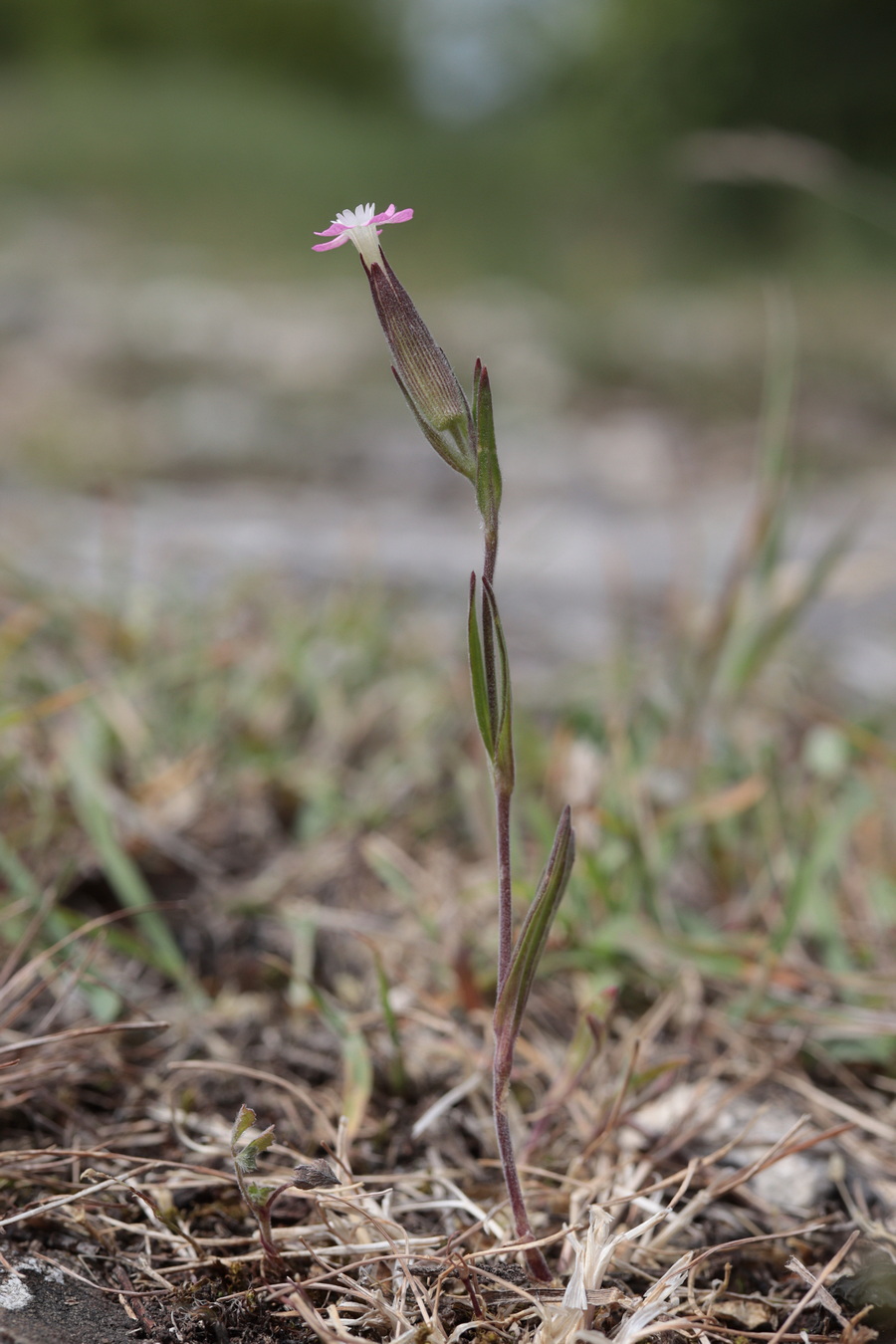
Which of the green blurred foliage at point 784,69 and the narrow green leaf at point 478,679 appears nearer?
the narrow green leaf at point 478,679

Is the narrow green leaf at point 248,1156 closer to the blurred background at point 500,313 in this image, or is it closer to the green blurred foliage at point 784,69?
the blurred background at point 500,313

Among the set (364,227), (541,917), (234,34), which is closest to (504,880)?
(541,917)

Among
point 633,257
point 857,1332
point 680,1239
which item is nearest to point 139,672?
point 680,1239

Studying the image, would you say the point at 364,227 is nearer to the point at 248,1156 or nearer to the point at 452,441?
the point at 452,441

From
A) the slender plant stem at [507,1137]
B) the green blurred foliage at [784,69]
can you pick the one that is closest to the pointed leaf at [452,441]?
the slender plant stem at [507,1137]

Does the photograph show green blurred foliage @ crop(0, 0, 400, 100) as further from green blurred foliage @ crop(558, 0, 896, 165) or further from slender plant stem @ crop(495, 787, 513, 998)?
slender plant stem @ crop(495, 787, 513, 998)

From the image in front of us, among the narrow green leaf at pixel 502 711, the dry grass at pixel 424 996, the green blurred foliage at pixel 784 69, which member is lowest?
the dry grass at pixel 424 996

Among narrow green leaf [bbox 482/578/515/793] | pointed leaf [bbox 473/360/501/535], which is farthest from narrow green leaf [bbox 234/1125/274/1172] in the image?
pointed leaf [bbox 473/360/501/535]

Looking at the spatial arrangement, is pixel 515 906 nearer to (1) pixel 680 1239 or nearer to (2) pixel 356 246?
(1) pixel 680 1239
